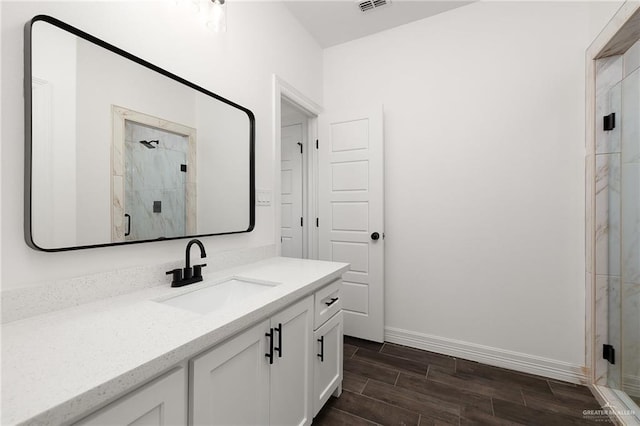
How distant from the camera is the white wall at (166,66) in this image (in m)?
0.88

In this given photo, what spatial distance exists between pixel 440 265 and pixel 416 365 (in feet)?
2.64

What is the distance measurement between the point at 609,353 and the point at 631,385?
19cm

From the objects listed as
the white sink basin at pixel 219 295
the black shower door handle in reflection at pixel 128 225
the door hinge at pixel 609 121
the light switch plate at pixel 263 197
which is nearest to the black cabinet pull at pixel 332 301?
the white sink basin at pixel 219 295

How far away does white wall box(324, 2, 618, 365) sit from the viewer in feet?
6.39

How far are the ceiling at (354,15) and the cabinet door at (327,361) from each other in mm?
2342

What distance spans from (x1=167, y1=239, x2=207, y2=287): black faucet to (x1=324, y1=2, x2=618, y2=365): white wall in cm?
172

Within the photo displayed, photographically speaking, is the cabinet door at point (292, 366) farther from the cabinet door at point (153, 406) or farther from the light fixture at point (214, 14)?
the light fixture at point (214, 14)

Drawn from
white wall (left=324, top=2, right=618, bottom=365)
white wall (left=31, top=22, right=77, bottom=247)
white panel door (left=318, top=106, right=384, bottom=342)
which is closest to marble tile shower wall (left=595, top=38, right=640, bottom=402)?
white wall (left=324, top=2, right=618, bottom=365)

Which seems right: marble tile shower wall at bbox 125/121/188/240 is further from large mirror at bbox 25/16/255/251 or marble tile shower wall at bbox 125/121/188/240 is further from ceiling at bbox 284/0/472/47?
ceiling at bbox 284/0/472/47

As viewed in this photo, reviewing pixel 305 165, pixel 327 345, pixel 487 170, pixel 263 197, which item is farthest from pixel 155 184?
pixel 487 170

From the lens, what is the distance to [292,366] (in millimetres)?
1240

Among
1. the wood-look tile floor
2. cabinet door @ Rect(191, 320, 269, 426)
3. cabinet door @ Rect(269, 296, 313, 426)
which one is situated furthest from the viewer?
the wood-look tile floor

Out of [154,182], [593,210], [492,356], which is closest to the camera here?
[154,182]

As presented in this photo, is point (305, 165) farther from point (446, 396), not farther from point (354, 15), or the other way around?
point (446, 396)
